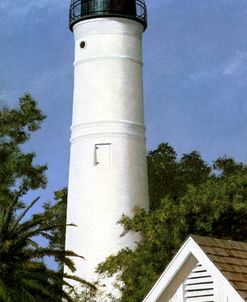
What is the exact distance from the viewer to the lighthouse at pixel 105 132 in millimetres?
38812

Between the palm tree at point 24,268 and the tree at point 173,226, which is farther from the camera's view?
the tree at point 173,226

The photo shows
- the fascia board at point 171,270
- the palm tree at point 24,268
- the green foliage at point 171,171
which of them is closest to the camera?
the fascia board at point 171,270

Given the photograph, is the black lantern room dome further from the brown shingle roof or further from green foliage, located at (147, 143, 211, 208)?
the brown shingle roof

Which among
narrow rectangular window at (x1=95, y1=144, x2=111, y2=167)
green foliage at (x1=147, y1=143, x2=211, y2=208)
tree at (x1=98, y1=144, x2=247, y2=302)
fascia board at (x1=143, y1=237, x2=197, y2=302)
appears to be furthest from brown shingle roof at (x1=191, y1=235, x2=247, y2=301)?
green foliage at (x1=147, y1=143, x2=211, y2=208)

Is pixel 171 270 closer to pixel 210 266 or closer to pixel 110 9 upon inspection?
pixel 210 266

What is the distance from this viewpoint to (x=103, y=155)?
131 ft

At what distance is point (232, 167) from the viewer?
149 ft

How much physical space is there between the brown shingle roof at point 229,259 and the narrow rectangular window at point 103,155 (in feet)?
73.8

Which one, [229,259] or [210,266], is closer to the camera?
[210,266]

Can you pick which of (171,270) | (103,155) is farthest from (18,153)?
(171,270)

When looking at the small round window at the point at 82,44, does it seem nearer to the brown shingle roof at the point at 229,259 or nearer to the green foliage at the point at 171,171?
the green foliage at the point at 171,171

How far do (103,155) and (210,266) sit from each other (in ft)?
77.8

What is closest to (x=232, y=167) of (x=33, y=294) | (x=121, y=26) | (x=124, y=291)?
(x=121, y=26)

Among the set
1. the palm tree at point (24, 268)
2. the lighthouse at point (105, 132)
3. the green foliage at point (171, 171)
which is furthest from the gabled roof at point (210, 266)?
the green foliage at point (171, 171)
